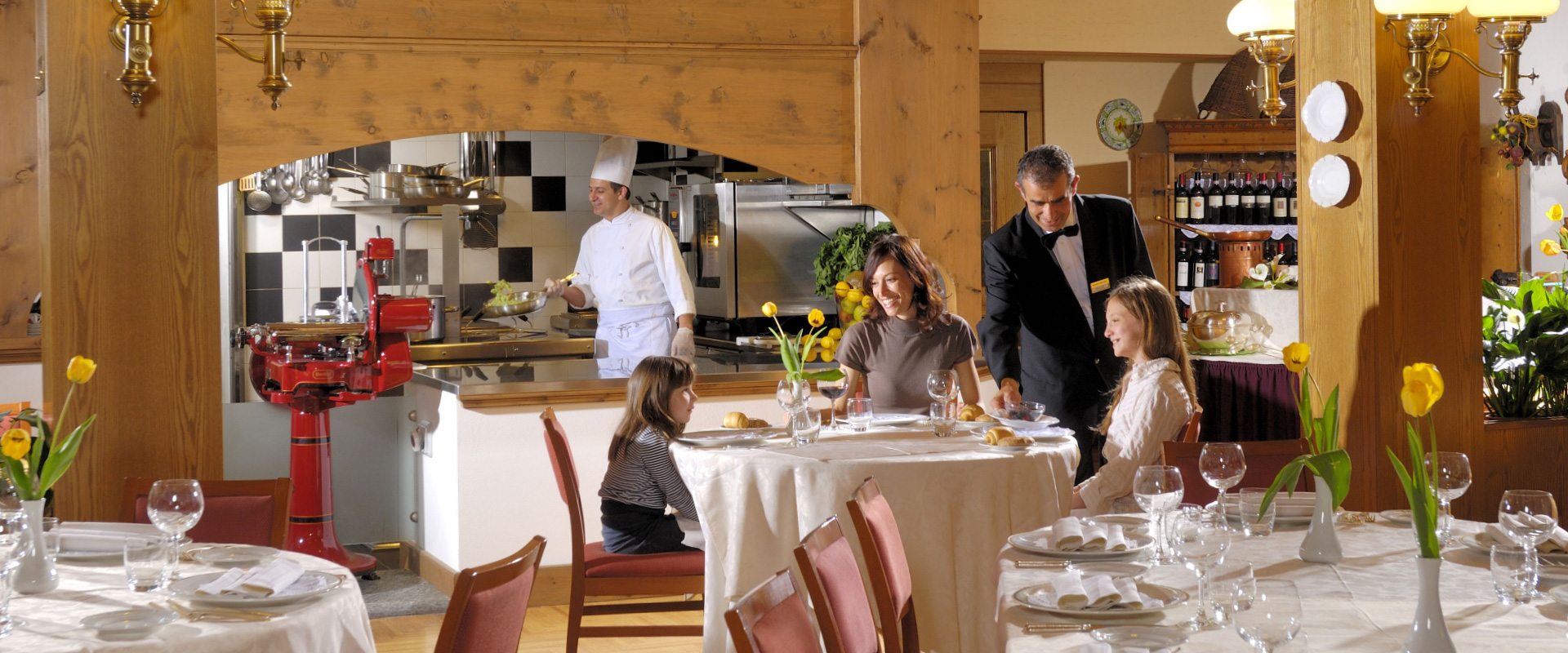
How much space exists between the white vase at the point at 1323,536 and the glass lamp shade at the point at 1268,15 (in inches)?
110

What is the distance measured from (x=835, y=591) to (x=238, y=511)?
1484 mm

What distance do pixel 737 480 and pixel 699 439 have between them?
0.25 metres

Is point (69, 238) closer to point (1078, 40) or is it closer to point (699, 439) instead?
point (699, 439)

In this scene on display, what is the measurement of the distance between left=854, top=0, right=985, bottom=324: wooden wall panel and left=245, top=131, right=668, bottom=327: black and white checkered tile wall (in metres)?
2.41

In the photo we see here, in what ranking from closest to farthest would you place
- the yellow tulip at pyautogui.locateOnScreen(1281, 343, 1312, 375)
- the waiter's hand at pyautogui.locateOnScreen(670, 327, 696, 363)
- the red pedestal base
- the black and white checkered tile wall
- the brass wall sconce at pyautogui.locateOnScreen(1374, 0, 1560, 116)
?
the yellow tulip at pyautogui.locateOnScreen(1281, 343, 1312, 375) < the brass wall sconce at pyautogui.locateOnScreen(1374, 0, 1560, 116) < the red pedestal base < the waiter's hand at pyautogui.locateOnScreen(670, 327, 696, 363) < the black and white checkered tile wall

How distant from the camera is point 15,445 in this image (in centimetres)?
240

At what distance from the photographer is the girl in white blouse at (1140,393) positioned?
12.9 feet

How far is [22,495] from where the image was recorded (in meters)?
2.51

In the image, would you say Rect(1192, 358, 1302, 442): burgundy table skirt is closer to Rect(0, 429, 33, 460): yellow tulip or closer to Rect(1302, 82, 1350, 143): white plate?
Rect(1302, 82, 1350, 143): white plate

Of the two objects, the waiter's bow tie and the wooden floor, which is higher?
the waiter's bow tie

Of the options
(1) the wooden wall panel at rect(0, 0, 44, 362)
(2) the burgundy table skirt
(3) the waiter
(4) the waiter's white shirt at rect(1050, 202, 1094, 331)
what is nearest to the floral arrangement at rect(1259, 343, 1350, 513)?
(3) the waiter

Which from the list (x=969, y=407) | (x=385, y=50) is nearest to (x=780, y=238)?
(x=385, y=50)

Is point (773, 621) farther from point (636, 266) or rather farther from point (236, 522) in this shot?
point (636, 266)

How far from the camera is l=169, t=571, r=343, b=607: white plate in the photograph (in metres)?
2.32
